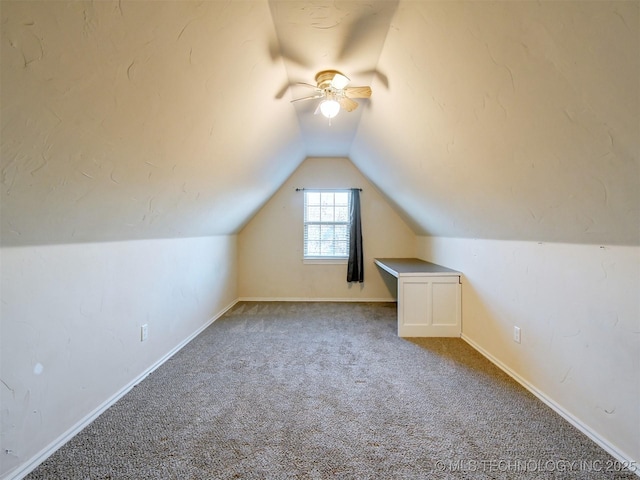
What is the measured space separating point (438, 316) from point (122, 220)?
302 cm

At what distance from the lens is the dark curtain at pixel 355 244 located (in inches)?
169

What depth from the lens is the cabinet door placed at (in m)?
2.95

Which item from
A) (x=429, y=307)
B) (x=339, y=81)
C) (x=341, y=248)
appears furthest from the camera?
(x=341, y=248)

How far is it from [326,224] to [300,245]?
0.56 m

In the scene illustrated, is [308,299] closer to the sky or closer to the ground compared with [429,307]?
closer to the ground

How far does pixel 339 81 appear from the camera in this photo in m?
1.81

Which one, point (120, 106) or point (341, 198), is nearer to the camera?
point (120, 106)

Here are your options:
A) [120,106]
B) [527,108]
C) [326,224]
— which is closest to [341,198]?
[326,224]

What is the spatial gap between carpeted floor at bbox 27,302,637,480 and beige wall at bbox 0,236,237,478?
0.42ft

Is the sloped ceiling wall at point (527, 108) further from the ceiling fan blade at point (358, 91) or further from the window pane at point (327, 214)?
the window pane at point (327, 214)

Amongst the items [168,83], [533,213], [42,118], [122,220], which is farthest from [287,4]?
[533,213]

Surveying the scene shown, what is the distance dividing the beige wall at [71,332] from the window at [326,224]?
7.89 ft

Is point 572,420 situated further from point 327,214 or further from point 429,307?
point 327,214

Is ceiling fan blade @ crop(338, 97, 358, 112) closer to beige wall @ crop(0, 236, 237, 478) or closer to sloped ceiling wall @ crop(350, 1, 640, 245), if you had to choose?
sloped ceiling wall @ crop(350, 1, 640, 245)
